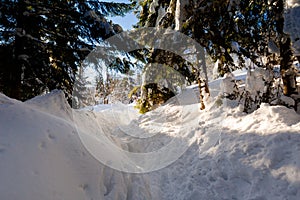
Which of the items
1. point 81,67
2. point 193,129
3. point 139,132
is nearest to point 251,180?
point 193,129

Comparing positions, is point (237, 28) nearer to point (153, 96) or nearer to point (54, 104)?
point (54, 104)

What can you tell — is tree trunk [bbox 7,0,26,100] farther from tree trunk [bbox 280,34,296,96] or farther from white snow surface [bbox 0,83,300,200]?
tree trunk [bbox 280,34,296,96]

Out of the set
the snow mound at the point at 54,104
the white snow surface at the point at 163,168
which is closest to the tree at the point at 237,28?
the white snow surface at the point at 163,168

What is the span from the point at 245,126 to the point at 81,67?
5.98 metres

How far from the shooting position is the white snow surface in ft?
9.91

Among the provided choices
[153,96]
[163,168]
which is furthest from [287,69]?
[153,96]

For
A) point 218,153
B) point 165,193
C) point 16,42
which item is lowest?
point 165,193

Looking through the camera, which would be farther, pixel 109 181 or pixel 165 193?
pixel 165 193

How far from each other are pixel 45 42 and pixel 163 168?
5.73 m

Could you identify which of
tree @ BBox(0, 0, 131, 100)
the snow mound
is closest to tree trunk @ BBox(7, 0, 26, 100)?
tree @ BBox(0, 0, 131, 100)

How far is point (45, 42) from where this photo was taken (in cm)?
741

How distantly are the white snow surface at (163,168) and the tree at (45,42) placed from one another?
2.36 m

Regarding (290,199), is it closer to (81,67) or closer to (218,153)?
(218,153)

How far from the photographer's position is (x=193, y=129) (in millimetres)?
6605
